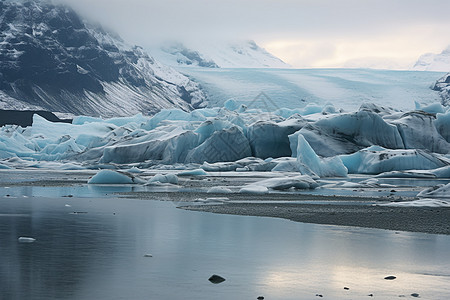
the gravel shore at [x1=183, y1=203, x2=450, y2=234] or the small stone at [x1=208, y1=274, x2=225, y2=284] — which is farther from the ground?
the gravel shore at [x1=183, y1=203, x2=450, y2=234]

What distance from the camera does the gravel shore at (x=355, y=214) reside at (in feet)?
30.2

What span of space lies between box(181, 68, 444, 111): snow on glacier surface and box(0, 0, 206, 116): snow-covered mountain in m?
22.8

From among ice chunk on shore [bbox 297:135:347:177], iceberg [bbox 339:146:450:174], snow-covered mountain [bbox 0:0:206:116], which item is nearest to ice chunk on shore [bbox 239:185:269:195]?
ice chunk on shore [bbox 297:135:347:177]

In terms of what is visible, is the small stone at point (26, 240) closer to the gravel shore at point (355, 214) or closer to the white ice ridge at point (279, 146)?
the gravel shore at point (355, 214)

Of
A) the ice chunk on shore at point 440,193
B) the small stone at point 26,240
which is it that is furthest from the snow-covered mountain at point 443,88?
the small stone at point 26,240

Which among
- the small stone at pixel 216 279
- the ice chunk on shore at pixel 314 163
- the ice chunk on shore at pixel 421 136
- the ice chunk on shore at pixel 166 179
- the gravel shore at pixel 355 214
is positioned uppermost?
the ice chunk on shore at pixel 421 136

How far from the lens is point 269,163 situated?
29.6m

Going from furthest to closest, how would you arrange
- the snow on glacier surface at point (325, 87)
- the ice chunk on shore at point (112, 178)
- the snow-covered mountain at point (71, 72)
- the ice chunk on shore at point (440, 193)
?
the snow-covered mountain at point (71, 72)
the snow on glacier surface at point (325, 87)
the ice chunk on shore at point (112, 178)
the ice chunk on shore at point (440, 193)

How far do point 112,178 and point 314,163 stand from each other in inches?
279

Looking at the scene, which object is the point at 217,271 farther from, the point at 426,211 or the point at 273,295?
the point at 426,211

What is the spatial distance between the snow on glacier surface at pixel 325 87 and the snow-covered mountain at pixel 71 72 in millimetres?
22849

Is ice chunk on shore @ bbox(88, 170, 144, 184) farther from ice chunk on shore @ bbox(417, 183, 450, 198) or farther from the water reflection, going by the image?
the water reflection

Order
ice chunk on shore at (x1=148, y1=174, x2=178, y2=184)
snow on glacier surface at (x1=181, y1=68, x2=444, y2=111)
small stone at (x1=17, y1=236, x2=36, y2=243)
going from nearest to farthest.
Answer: small stone at (x1=17, y1=236, x2=36, y2=243) < ice chunk on shore at (x1=148, y1=174, x2=178, y2=184) < snow on glacier surface at (x1=181, y1=68, x2=444, y2=111)

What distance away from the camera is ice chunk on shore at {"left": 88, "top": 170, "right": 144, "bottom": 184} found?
2042 cm
